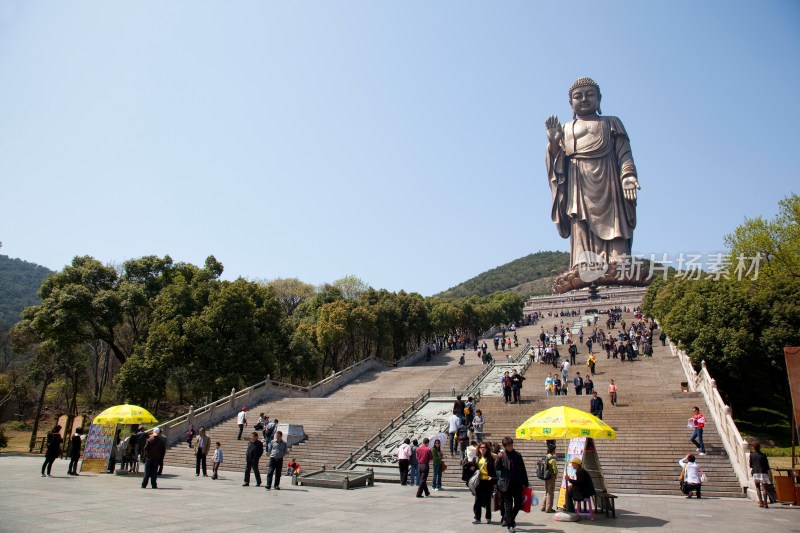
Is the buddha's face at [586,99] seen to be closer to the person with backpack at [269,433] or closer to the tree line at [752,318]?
the tree line at [752,318]

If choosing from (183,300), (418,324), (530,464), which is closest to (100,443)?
(530,464)

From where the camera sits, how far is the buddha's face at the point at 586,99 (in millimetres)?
57906

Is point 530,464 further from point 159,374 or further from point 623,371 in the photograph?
point 159,374

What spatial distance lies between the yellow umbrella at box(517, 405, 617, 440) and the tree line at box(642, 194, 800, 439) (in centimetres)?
1438

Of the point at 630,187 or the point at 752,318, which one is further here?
the point at 630,187

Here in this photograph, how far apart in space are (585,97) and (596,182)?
8262 millimetres

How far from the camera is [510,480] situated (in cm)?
825

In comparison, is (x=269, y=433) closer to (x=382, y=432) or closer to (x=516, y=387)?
(x=382, y=432)

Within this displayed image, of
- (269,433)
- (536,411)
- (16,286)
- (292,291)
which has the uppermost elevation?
(16,286)

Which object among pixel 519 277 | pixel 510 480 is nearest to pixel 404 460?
pixel 510 480

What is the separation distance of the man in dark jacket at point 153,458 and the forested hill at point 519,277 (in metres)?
124

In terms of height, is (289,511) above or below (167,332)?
below

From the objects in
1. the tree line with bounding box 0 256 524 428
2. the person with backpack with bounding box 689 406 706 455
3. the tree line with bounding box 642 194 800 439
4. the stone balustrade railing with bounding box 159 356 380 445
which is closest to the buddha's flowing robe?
the tree line with bounding box 0 256 524 428

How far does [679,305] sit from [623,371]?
13.9 feet
